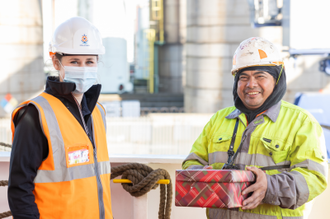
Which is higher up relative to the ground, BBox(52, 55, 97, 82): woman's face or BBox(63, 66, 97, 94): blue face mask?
BBox(52, 55, 97, 82): woman's face

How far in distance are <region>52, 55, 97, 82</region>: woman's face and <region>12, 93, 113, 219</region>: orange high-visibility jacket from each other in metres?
0.20

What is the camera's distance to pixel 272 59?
2.03 metres

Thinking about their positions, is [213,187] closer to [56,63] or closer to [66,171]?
[66,171]

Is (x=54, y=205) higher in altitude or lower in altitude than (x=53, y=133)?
lower

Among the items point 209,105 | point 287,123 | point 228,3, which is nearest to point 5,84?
point 209,105

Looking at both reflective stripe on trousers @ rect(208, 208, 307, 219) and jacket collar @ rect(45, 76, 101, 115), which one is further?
reflective stripe on trousers @ rect(208, 208, 307, 219)

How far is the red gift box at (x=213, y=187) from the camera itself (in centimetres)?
176

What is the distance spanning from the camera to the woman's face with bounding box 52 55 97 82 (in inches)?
74.9

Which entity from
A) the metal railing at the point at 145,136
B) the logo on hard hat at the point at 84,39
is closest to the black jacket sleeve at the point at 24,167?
the logo on hard hat at the point at 84,39

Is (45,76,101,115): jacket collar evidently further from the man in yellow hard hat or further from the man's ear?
the man in yellow hard hat

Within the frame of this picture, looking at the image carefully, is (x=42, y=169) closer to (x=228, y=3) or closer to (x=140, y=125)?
(x=140, y=125)

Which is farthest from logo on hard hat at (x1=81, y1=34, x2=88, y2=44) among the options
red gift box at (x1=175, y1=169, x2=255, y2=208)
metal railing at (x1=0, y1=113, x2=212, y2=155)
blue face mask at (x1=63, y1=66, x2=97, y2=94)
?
metal railing at (x1=0, y1=113, x2=212, y2=155)

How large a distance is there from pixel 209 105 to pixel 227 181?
12910mm

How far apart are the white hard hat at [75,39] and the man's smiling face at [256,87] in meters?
0.84
